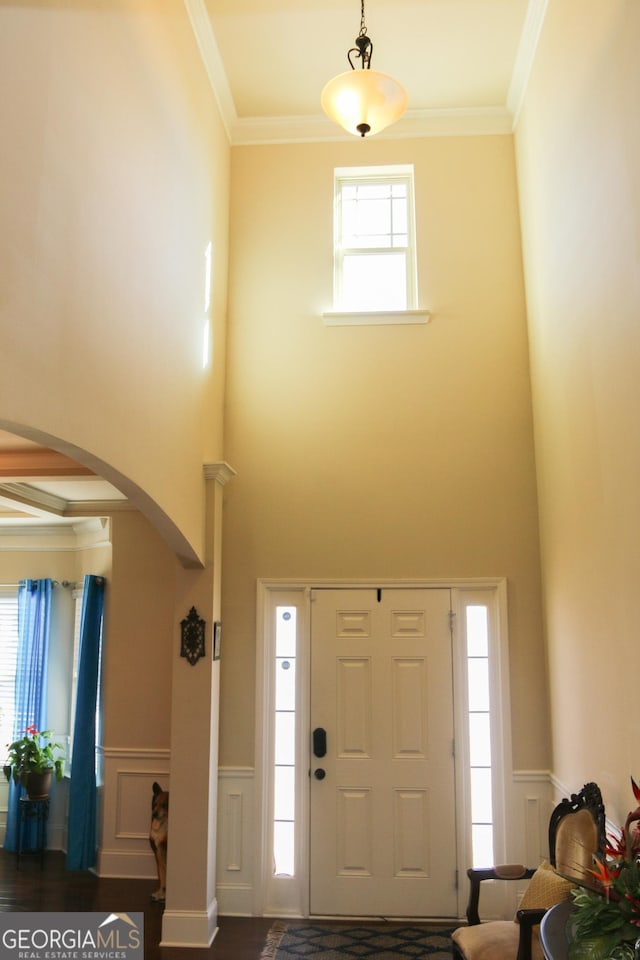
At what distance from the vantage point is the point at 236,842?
488cm

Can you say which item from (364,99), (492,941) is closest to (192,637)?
(492,941)

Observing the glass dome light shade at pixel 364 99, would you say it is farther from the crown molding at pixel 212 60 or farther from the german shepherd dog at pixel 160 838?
the german shepherd dog at pixel 160 838

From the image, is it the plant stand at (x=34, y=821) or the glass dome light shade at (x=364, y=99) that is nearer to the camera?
the glass dome light shade at (x=364, y=99)

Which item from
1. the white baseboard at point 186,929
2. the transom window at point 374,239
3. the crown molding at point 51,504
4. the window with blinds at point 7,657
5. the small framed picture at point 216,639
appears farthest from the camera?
the window with blinds at point 7,657

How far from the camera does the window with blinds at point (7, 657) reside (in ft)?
22.5

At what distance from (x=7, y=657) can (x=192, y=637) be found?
3159mm

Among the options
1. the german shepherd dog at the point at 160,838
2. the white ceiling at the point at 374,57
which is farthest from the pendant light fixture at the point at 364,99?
the german shepherd dog at the point at 160,838

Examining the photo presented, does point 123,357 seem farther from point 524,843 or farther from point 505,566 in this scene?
point 524,843

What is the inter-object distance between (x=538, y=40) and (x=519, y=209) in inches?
42.6

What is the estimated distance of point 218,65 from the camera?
5.14 meters

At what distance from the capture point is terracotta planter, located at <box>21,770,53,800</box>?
236 inches

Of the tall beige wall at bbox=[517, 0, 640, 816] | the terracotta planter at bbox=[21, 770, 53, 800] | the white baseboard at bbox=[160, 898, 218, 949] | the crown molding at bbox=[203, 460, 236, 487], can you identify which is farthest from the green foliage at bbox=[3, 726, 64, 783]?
the tall beige wall at bbox=[517, 0, 640, 816]

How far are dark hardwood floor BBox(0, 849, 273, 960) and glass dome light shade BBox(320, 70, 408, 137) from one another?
15.3ft

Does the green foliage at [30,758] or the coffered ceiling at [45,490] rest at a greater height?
the coffered ceiling at [45,490]
